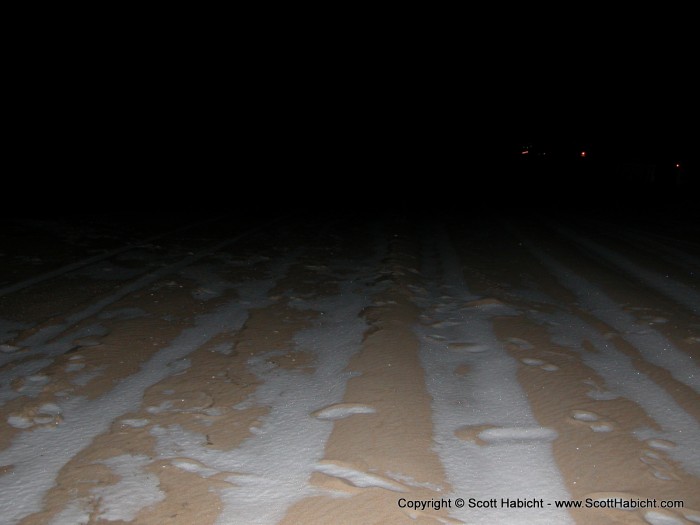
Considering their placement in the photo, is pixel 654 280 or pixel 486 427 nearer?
pixel 486 427

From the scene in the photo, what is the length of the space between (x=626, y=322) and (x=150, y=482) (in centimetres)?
411

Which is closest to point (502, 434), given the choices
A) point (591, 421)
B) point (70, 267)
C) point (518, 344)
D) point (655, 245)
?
point (591, 421)

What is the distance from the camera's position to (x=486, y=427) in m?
3.26

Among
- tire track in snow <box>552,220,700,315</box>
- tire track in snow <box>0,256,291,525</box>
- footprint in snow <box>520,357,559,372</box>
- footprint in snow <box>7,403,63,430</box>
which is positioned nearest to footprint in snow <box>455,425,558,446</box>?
footprint in snow <box>520,357,559,372</box>

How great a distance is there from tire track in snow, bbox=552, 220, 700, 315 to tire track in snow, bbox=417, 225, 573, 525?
212 cm

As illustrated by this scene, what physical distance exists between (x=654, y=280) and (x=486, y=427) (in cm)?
458

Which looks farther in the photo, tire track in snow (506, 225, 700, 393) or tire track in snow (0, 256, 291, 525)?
tire track in snow (506, 225, 700, 393)

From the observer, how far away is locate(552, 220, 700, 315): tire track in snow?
6004 millimetres

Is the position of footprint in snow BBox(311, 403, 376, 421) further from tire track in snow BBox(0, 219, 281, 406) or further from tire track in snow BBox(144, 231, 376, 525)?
tire track in snow BBox(0, 219, 281, 406)

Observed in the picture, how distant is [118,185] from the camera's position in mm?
19906

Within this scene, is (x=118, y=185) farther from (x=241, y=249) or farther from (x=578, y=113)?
(x=578, y=113)

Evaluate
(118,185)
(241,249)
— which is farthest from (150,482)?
(118,185)

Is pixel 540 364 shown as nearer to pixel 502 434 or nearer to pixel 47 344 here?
pixel 502 434

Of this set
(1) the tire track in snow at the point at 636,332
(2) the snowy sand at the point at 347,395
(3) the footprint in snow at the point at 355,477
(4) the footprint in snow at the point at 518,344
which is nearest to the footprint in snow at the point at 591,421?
(2) the snowy sand at the point at 347,395
